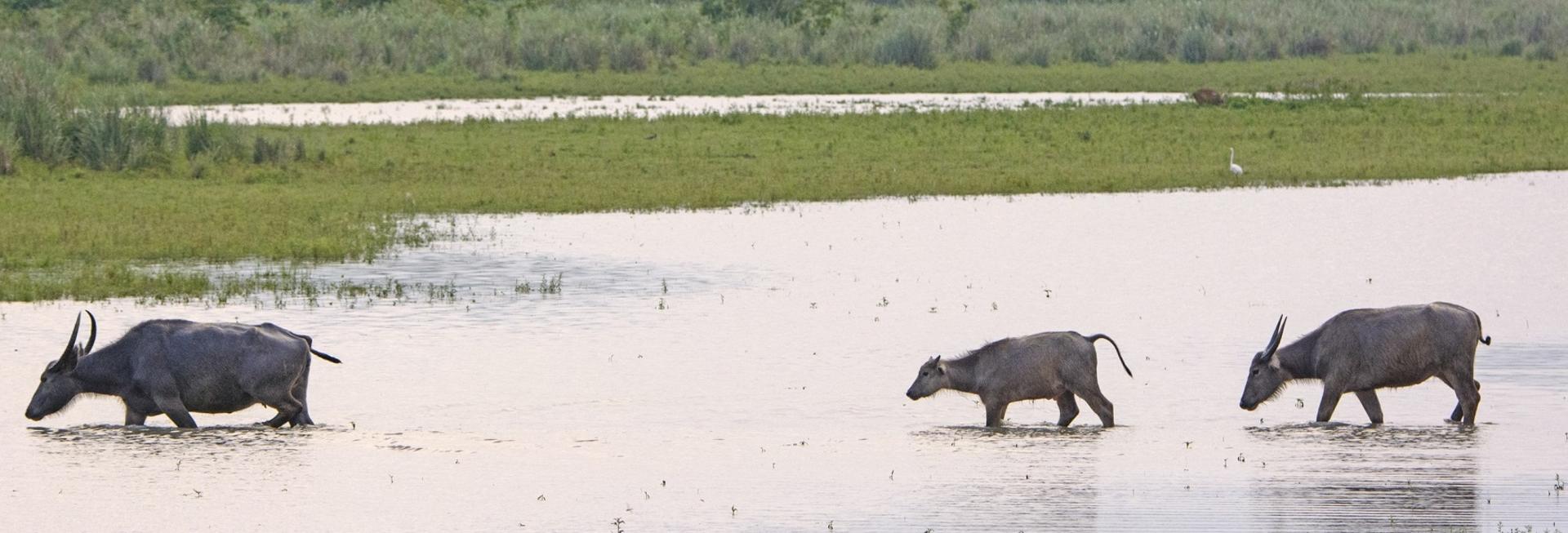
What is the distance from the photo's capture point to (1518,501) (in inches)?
440

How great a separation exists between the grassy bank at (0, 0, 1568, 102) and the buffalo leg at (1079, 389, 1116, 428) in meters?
36.9

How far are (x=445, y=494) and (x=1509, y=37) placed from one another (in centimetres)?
5939

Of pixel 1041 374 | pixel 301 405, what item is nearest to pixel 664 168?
pixel 301 405

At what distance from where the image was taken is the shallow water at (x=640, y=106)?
140 feet

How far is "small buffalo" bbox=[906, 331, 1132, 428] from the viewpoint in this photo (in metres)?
13.6

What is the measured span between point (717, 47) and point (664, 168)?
2539 centimetres

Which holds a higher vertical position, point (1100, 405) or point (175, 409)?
point (1100, 405)

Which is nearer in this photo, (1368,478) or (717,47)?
(1368,478)

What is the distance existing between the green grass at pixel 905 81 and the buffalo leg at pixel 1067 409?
115ft

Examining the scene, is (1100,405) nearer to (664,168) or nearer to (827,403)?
(827,403)

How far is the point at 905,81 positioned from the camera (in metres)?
53.2

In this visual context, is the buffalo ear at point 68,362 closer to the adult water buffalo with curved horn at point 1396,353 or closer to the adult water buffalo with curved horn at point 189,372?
the adult water buffalo with curved horn at point 189,372

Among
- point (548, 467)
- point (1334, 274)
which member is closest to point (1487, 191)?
point (1334, 274)

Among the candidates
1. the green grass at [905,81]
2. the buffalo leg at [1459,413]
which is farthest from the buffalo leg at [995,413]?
the green grass at [905,81]
